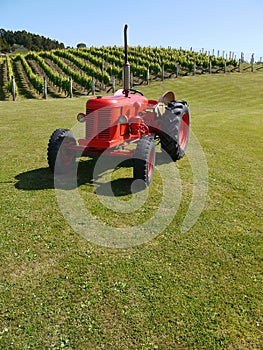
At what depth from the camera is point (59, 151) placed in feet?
18.6

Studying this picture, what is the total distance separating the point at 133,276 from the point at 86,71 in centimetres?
2778

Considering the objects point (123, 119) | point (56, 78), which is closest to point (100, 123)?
point (123, 119)

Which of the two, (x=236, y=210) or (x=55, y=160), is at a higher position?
(x=55, y=160)


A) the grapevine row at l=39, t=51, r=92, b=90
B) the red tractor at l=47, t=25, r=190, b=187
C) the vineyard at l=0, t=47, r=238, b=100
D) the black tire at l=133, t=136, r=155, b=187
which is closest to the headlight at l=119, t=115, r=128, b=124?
the red tractor at l=47, t=25, r=190, b=187

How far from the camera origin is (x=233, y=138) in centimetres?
924

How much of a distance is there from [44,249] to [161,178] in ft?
9.15

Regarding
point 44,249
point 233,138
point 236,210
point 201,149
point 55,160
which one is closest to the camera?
point 44,249

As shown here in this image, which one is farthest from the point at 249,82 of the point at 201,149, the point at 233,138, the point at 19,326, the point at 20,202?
the point at 19,326

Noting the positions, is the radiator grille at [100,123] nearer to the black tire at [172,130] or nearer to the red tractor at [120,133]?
the red tractor at [120,133]

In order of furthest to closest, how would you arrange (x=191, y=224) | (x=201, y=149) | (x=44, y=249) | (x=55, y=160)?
(x=201, y=149)
(x=55, y=160)
(x=191, y=224)
(x=44, y=249)

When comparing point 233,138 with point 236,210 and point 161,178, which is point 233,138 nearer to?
point 161,178

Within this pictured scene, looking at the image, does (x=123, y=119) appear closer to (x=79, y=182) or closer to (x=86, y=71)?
(x=79, y=182)

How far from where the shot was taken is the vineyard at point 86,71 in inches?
880

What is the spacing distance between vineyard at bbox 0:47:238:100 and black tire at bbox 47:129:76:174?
48.3 feet
